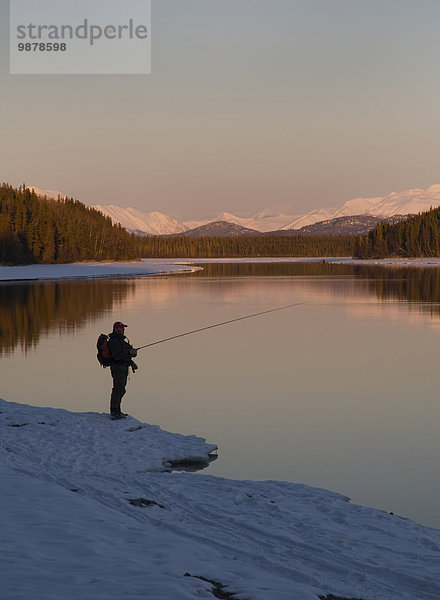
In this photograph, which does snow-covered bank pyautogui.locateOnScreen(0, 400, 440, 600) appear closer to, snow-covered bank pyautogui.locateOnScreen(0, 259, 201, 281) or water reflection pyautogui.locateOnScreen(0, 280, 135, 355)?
water reflection pyautogui.locateOnScreen(0, 280, 135, 355)

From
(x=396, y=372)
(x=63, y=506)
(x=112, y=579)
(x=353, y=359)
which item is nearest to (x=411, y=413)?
(x=396, y=372)

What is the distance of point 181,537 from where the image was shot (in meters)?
7.90

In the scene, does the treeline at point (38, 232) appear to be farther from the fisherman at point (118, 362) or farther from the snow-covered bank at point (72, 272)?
the fisherman at point (118, 362)

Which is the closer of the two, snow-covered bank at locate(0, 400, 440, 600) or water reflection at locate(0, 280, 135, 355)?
snow-covered bank at locate(0, 400, 440, 600)

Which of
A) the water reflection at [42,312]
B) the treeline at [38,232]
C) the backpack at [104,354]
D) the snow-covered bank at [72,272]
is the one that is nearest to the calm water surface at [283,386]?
the water reflection at [42,312]

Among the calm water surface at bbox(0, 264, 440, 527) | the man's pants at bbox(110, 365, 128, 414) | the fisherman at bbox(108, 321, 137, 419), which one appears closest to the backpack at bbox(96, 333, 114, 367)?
the fisherman at bbox(108, 321, 137, 419)

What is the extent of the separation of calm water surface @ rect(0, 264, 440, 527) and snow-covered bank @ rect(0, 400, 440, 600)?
3.51ft

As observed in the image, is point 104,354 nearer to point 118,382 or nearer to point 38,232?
point 118,382

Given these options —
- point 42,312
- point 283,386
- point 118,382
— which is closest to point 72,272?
point 42,312

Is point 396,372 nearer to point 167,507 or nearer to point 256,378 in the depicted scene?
point 256,378

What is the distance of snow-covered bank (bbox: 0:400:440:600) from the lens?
6.34 metres

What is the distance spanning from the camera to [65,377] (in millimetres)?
19484

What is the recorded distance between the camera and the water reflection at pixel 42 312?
2762 cm

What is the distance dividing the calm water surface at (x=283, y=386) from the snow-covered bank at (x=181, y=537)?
3.51 ft
